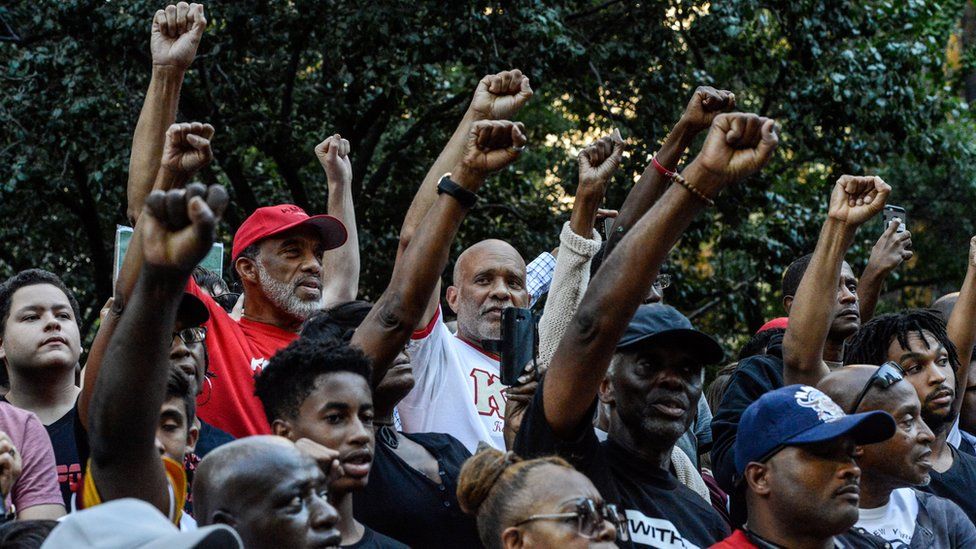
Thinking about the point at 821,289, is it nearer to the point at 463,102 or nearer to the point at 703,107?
the point at 703,107

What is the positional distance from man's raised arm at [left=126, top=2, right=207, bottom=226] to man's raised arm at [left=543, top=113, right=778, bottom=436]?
1.69 metres

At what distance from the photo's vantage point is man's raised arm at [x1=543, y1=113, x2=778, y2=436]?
386cm

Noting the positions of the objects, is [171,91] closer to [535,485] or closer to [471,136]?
[471,136]

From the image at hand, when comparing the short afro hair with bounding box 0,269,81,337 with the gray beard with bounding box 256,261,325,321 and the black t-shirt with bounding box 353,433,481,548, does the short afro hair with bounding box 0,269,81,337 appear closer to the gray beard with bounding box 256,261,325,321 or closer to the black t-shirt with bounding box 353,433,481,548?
the gray beard with bounding box 256,261,325,321

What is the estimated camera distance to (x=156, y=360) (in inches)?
128

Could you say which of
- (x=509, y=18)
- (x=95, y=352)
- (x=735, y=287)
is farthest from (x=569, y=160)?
(x=95, y=352)

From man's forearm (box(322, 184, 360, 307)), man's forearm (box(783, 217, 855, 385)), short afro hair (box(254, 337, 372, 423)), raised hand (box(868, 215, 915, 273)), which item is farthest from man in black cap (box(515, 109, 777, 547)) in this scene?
raised hand (box(868, 215, 915, 273))

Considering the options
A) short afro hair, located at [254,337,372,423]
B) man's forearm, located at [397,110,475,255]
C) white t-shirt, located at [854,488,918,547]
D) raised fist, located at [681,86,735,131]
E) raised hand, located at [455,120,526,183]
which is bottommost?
white t-shirt, located at [854,488,918,547]

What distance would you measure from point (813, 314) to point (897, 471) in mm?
674

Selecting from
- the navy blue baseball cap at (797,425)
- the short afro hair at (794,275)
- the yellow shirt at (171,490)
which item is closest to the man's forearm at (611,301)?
the navy blue baseball cap at (797,425)

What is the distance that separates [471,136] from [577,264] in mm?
881

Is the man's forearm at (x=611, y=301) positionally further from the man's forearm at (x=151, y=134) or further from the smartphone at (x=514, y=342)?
the man's forearm at (x=151, y=134)

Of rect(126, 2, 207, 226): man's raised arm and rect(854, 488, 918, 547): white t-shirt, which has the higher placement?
rect(126, 2, 207, 226): man's raised arm

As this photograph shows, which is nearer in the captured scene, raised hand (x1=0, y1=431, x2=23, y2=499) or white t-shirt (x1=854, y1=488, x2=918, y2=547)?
raised hand (x1=0, y1=431, x2=23, y2=499)
